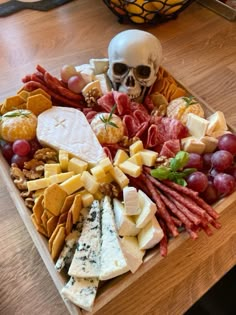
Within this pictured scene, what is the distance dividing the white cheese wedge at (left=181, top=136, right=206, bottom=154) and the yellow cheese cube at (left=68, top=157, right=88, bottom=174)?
189mm

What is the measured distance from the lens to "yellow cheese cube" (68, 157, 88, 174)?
578 millimetres

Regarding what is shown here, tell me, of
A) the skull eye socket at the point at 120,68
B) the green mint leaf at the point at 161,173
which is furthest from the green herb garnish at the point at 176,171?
the skull eye socket at the point at 120,68

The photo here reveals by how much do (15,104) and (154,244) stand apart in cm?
38

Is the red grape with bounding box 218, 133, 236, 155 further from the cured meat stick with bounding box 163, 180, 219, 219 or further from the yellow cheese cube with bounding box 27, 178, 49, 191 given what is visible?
the yellow cheese cube with bounding box 27, 178, 49, 191

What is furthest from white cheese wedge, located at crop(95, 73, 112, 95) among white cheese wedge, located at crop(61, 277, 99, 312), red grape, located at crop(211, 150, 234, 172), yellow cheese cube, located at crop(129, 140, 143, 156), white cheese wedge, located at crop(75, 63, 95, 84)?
white cheese wedge, located at crop(61, 277, 99, 312)

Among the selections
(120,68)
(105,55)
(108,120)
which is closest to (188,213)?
(108,120)

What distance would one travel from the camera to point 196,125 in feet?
2.12

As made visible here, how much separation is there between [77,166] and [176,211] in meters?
0.18

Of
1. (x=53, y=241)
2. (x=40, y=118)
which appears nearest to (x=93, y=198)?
(x=53, y=241)

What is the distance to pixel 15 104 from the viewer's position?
0.66 metres

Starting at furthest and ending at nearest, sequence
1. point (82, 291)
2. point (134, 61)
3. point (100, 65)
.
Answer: point (100, 65)
point (134, 61)
point (82, 291)

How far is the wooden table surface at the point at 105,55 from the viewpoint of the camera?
1.70 ft

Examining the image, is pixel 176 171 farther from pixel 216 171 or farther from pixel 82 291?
pixel 82 291

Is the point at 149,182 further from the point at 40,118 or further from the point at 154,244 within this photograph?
the point at 40,118
